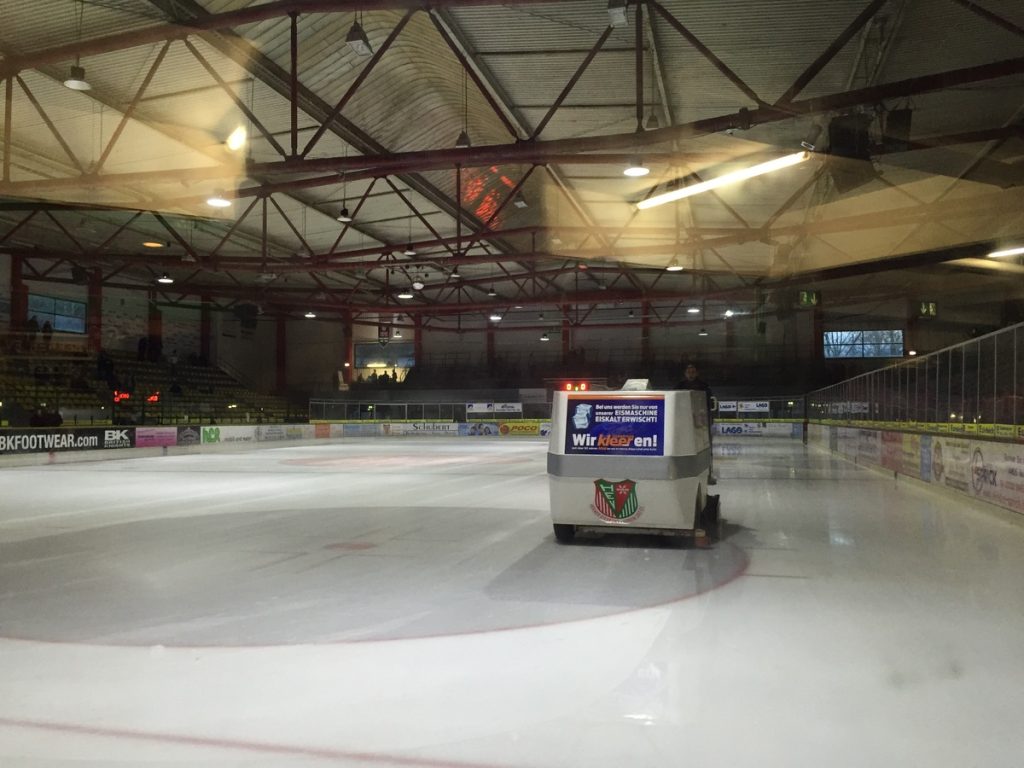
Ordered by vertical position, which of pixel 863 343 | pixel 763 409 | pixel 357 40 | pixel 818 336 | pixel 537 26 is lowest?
pixel 763 409

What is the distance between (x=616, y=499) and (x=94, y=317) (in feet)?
118

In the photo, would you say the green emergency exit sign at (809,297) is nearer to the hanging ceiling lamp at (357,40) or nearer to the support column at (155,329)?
the hanging ceiling lamp at (357,40)

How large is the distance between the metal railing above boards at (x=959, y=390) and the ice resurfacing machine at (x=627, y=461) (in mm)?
5469

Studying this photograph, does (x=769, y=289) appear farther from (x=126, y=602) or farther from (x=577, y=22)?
(x=126, y=602)

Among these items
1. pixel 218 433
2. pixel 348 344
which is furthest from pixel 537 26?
pixel 348 344

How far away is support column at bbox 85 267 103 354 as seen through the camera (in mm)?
35688

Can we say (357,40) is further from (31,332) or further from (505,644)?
(31,332)

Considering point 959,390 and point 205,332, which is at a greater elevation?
point 205,332

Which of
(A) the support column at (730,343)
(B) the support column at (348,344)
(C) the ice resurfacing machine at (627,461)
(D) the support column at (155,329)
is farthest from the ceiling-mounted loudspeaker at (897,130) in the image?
(B) the support column at (348,344)

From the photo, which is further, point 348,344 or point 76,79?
point 348,344

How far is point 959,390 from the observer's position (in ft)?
42.4

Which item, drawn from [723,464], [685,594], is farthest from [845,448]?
[685,594]

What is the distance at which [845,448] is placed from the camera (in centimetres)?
2425

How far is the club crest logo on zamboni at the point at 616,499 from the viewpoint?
26.5ft
